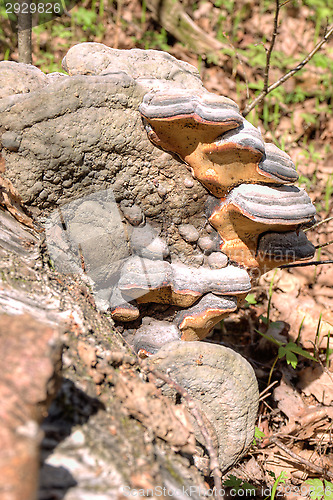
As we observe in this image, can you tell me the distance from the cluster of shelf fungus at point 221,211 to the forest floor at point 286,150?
1.00 meters

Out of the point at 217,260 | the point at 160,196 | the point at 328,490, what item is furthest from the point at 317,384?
the point at 160,196

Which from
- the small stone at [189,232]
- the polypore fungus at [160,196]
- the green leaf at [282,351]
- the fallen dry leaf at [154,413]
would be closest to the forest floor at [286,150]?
the green leaf at [282,351]

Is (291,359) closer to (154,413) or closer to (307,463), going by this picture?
(307,463)

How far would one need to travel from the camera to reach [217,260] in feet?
7.70

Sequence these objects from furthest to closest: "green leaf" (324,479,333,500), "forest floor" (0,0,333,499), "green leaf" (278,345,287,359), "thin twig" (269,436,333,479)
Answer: "green leaf" (278,345,287,359)
"forest floor" (0,0,333,499)
"thin twig" (269,436,333,479)
"green leaf" (324,479,333,500)

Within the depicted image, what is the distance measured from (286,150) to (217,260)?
312 centimetres

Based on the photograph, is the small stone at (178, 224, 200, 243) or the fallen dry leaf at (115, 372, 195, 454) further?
the small stone at (178, 224, 200, 243)

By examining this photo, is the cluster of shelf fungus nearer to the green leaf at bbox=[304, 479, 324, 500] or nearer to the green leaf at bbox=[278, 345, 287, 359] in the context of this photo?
the green leaf at bbox=[278, 345, 287, 359]

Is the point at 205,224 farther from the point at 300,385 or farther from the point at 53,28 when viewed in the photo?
the point at 53,28

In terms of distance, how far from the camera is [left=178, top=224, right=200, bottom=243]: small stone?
2.34 metres

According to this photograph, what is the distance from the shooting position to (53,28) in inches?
211

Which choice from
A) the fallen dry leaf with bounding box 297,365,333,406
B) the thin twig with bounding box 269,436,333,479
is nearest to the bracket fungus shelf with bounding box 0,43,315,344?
the thin twig with bounding box 269,436,333,479

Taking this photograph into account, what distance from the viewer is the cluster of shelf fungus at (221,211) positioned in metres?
1.92

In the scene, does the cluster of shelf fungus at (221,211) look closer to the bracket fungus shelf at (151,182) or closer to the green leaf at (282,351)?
the bracket fungus shelf at (151,182)
